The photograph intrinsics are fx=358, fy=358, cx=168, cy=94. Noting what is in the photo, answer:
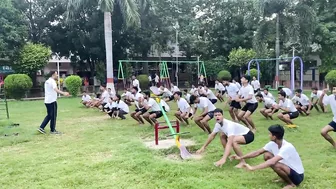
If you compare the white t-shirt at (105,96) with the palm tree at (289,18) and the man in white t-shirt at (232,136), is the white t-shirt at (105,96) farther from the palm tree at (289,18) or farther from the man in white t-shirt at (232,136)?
the palm tree at (289,18)

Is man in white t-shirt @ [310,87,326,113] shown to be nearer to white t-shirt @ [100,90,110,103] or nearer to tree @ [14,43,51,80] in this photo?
white t-shirt @ [100,90,110,103]

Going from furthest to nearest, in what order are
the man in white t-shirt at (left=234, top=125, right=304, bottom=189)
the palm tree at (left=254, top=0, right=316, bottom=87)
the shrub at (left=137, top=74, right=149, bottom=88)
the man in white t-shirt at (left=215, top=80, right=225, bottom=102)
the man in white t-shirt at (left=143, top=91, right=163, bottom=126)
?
1. the shrub at (left=137, top=74, right=149, bottom=88)
2. the palm tree at (left=254, top=0, right=316, bottom=87)
3. the man in white t-shirt at (left=215, top=80, right=225, bottom=102)
4. the man in white t-shirt at (left=143, top=91, right=163, bottom=126)
5. the man in white t-shirt at (left=234, top=125, right=304, bottom=189)

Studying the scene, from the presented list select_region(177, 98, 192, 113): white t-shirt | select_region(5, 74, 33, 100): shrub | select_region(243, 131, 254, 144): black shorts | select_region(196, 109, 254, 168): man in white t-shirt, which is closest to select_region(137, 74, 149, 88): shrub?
select_region(5, 74, 33, 100): shrub

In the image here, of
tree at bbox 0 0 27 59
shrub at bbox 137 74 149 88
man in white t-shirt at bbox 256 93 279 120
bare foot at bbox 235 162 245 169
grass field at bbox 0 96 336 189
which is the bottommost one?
grass field at bbox 0 96 336 189

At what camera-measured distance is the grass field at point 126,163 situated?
4.87 metres

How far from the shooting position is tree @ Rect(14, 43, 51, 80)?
22.5 meters

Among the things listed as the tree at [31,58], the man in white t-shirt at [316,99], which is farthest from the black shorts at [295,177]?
the tree at [31,58]

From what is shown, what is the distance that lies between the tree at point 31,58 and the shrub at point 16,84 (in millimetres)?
2236

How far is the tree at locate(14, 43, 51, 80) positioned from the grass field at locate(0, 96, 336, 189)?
46.9 feet

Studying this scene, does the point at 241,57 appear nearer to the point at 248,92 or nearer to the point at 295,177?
the point at 248,92

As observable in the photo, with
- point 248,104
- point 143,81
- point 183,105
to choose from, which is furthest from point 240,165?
point 143,81

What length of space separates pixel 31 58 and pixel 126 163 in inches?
741

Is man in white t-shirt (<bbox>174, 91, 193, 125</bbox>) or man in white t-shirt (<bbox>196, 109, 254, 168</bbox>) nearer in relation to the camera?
man in white t-shirt (<bbox>196, 109, 254, 168</bbox>)

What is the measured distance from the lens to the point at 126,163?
228 inches
